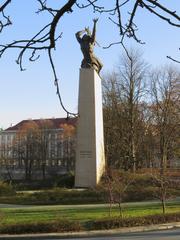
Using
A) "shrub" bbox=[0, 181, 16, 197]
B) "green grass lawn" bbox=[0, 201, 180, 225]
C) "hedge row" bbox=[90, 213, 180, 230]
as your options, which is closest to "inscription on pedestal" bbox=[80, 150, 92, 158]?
"shrub" bbox=[0, 181, 16, 197]

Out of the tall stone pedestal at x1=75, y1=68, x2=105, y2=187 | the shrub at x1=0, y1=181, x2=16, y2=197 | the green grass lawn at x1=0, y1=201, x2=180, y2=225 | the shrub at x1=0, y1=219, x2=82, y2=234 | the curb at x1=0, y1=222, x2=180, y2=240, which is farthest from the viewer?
the tall stone pedestal at x1=75, y1=68, x2=105, y2=187

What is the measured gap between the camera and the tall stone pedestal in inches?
1412

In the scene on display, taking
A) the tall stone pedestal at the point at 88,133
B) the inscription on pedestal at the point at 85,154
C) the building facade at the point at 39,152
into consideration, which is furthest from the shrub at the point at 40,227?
the building facade at the point at 39,152

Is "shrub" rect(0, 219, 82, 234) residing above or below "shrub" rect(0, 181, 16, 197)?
below

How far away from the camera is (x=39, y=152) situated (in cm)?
8256

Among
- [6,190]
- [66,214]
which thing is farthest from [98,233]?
[6,190]

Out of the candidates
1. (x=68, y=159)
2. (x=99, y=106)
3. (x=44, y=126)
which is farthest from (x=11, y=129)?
(x=99, y=106)

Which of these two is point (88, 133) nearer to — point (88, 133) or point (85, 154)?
point (88, 133)

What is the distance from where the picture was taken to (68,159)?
82125mm

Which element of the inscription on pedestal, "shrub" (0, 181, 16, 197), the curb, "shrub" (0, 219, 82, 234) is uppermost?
the inscription on pedestal

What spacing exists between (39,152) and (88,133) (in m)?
47.4

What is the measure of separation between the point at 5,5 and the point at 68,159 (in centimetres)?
7960

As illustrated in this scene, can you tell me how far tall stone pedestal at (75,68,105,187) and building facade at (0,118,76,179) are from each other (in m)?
40.1

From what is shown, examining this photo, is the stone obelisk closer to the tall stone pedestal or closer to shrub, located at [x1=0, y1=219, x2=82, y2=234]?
the tall stone pedestal
